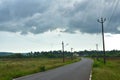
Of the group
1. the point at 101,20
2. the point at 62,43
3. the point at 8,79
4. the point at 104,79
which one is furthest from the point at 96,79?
the point at 62,43

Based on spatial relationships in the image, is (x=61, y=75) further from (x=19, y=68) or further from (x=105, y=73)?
(x=19, y=68)

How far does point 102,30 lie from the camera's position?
226 feet

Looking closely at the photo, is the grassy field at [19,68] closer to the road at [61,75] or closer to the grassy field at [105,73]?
the road at [61,75]

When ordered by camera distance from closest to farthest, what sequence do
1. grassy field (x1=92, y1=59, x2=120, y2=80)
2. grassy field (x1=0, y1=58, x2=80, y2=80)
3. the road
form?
the road → grassy field (x1=92, y1=59, x2=120, y2=80) → grassy field (x1=0, y1=58, x2=80, y2=80)

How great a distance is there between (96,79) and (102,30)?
4584 centimetres

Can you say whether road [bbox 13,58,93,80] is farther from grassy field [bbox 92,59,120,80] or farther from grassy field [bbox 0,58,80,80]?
grassy field [bbox 0,58,80,80]

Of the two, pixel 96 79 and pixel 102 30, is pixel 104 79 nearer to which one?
pixel 96 79

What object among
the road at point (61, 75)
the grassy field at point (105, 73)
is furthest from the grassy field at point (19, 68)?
the grassy field at point (105, 73)

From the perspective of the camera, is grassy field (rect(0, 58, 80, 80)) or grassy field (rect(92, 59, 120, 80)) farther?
grassy field (rect(0, 58, 80, 80))

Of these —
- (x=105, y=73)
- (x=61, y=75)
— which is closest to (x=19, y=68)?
(x=61, y=75)

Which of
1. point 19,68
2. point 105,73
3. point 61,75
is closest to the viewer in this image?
point 61,75

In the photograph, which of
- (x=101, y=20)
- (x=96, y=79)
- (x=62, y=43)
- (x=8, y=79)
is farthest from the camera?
(x=62, y=43)

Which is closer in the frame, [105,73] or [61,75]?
[61,75]

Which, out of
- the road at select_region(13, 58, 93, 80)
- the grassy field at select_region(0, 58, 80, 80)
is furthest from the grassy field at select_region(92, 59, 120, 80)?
the grassy field at select_region(0, 58, 80, 80)
